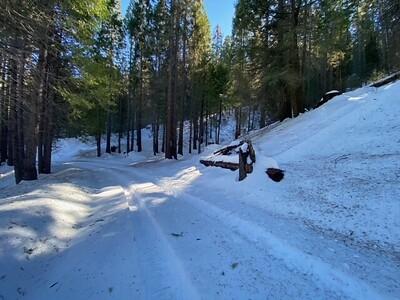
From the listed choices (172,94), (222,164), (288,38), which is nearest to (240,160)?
(222,164)

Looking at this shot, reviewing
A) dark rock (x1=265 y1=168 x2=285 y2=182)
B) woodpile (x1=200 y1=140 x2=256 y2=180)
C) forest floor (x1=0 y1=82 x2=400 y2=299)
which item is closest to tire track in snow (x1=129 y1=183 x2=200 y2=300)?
forest floor (x1=0 y1=82 x2=400 y2=299)

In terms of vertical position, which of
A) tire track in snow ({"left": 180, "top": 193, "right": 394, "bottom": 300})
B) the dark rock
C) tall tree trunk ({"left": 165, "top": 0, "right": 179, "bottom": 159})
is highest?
tall tree trunk ({"left": 165, "top": 0, "right": 179, "bottom": 159})

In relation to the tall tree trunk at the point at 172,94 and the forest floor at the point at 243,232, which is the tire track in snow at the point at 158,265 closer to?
the forest floor at the point at 243,232

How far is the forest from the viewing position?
8555 millimetres

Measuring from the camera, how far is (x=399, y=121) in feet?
25.9

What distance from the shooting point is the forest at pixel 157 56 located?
28.1 feet

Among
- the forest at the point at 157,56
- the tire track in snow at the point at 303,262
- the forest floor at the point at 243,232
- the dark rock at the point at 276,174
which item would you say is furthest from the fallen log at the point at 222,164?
the forest at the point at 157,56

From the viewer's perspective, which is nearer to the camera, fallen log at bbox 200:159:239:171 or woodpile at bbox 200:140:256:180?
woodpile at bbox 200:140:256:180

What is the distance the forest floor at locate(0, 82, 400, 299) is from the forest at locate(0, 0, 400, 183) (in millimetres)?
3388

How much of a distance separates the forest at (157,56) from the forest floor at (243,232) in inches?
133

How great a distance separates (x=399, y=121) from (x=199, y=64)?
21516 millimetres

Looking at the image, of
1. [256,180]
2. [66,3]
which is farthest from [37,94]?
[256,180]

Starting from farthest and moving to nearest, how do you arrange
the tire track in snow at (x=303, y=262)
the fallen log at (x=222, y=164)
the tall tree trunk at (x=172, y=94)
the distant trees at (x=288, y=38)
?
1. the tall tree trunk at (x=172, y=94)
2. the distant trees at (x=288, y=38)
3. the fallen log at (x=222, y=164)
4. the tire track in snow at (x=303, y=262)

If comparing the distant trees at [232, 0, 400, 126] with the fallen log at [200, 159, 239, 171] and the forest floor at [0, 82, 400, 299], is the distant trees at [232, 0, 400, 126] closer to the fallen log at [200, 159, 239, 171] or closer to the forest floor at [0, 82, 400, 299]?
the fallen log at [200, 159, 239, 171]
